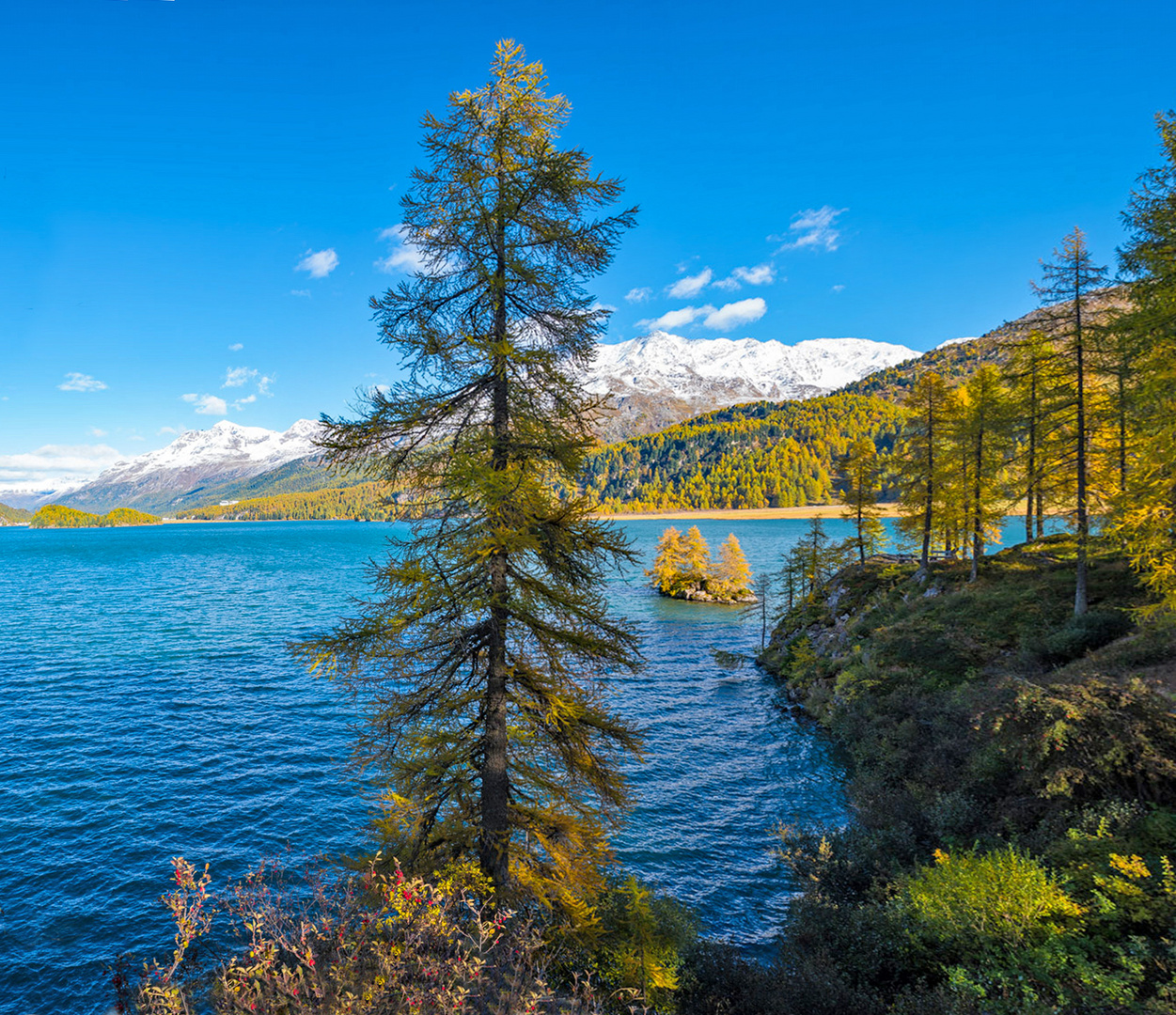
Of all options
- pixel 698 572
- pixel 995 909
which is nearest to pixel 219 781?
pixel 995 909

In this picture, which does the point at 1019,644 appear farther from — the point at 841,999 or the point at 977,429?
the point at 841,999

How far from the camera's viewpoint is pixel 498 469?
1024 centimetres

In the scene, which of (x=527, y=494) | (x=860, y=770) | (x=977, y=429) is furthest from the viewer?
(x=977, y=429)

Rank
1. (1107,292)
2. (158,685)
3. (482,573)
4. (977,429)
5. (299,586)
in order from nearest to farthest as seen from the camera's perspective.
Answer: (482,573) < (1107,292) < (977,429) < (158,685) < (299,586)

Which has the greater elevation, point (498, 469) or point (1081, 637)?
point (498, 469)

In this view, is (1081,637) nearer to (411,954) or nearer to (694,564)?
(411,954)

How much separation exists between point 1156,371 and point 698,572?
5141 cm

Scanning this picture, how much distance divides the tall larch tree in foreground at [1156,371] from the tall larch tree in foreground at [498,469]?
622 inches

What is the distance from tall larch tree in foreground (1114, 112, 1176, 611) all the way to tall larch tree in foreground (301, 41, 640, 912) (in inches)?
622

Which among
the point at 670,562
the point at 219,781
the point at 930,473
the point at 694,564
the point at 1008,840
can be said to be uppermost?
the point at 930,473

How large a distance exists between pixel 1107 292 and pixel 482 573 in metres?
23.7

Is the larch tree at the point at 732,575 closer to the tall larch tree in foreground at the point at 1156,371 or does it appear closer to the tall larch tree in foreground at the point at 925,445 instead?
the tall larch tree in foreground at the point at 925,445

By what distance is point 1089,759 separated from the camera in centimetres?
1189

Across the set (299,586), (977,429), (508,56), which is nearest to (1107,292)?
(977,429)
